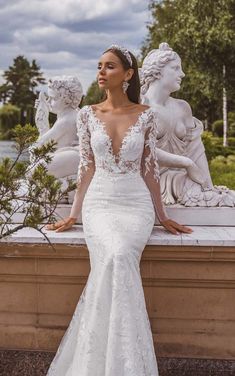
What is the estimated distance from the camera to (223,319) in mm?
2938

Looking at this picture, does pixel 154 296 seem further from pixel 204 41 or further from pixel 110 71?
pixel 204 41

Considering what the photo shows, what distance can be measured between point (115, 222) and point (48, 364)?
922 millimetres

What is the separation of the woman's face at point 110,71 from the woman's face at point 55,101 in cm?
65

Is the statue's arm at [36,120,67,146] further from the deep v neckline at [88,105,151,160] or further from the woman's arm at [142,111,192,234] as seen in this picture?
the woman's arm at [142,111,192,234]

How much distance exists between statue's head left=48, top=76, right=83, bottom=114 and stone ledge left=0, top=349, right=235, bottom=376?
4.85 ft

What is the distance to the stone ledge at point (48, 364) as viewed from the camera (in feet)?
9.64

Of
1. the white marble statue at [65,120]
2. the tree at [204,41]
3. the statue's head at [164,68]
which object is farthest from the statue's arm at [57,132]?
the tree at [204,41]

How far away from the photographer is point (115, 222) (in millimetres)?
2668

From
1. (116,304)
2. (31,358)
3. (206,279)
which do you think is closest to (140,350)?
(116,304)

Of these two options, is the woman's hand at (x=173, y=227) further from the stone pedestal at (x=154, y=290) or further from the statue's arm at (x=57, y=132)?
the statue's arm at (x=57, y=132)

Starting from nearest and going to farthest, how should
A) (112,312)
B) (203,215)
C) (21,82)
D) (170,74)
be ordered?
(112,312), (203,215), (170,74), (21,82)

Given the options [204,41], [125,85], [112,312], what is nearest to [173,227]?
[112,312]

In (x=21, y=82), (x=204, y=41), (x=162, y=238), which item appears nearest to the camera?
(x=162, y=238)

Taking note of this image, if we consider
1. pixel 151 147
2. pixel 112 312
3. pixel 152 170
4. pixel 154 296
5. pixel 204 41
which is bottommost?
pixel 154 296
